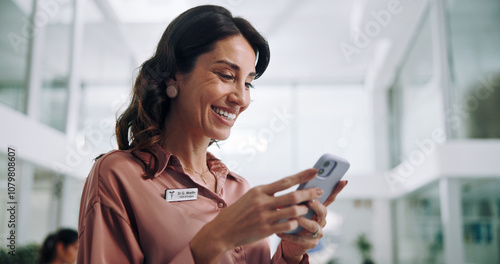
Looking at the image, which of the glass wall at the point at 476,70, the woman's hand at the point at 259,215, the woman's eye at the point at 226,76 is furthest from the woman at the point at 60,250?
the glass wall at the point at 476,70

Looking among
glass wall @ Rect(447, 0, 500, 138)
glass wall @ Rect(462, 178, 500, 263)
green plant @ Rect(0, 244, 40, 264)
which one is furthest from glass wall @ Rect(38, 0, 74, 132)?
glass wall @ Rect(462, 178, 500, 263)

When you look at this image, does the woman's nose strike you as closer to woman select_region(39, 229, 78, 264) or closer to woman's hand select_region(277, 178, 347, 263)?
woman's hand select_region(277, 178, 347, 263)

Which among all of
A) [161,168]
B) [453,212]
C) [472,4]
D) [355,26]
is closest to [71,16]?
[355,26]

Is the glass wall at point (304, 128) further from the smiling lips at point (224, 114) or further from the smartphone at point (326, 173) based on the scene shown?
the smartphone at point (326, 173)

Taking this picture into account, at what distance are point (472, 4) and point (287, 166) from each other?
7.48 meters

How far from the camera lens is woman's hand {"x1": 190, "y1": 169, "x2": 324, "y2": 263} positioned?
74 cm

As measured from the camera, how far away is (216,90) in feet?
3.26

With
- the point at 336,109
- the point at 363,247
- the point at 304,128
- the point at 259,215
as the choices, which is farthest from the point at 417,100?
the point at 259,215

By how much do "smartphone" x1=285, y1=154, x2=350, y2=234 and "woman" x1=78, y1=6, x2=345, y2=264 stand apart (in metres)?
0.03

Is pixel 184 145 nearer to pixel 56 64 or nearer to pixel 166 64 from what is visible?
pixel 166 64

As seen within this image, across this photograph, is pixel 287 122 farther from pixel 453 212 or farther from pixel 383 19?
pixel 453 212

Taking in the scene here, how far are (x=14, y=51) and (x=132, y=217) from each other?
17.8 feet

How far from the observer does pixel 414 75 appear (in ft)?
31.5

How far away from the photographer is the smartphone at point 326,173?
0.85 m
